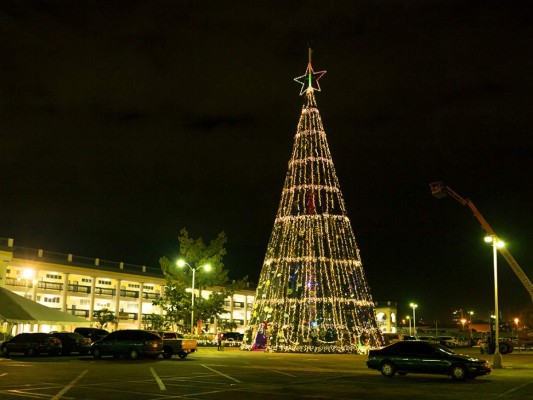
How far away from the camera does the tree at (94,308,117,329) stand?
233 feet

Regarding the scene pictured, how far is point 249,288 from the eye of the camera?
98.4m

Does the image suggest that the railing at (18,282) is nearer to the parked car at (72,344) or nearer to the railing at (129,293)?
the railing at (129,293)

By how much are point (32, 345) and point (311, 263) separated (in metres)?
16.4

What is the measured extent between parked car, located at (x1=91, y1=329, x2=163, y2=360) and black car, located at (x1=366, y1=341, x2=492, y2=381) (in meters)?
12.8

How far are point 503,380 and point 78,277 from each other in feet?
203

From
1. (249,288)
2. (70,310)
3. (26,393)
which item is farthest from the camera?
(249,288)

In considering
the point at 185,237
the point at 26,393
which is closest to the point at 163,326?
the point at 185,237

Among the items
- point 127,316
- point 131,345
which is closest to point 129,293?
point 127,316

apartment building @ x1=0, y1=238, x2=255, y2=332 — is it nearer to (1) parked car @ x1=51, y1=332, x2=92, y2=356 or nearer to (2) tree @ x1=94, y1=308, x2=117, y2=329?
(2) tree @ x1=94, y1=308, x2=117, y2=329

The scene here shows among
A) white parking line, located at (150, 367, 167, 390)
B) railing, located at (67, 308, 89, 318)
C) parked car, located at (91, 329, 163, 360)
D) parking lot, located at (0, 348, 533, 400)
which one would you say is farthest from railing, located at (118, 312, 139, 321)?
white parking line, located at (150, 367, 167, 390)

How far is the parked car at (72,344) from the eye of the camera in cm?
3756

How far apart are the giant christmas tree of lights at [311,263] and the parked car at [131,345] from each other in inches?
346

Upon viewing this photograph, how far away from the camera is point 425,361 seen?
22703mm

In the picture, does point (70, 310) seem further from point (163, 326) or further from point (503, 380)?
point (503, 380)
